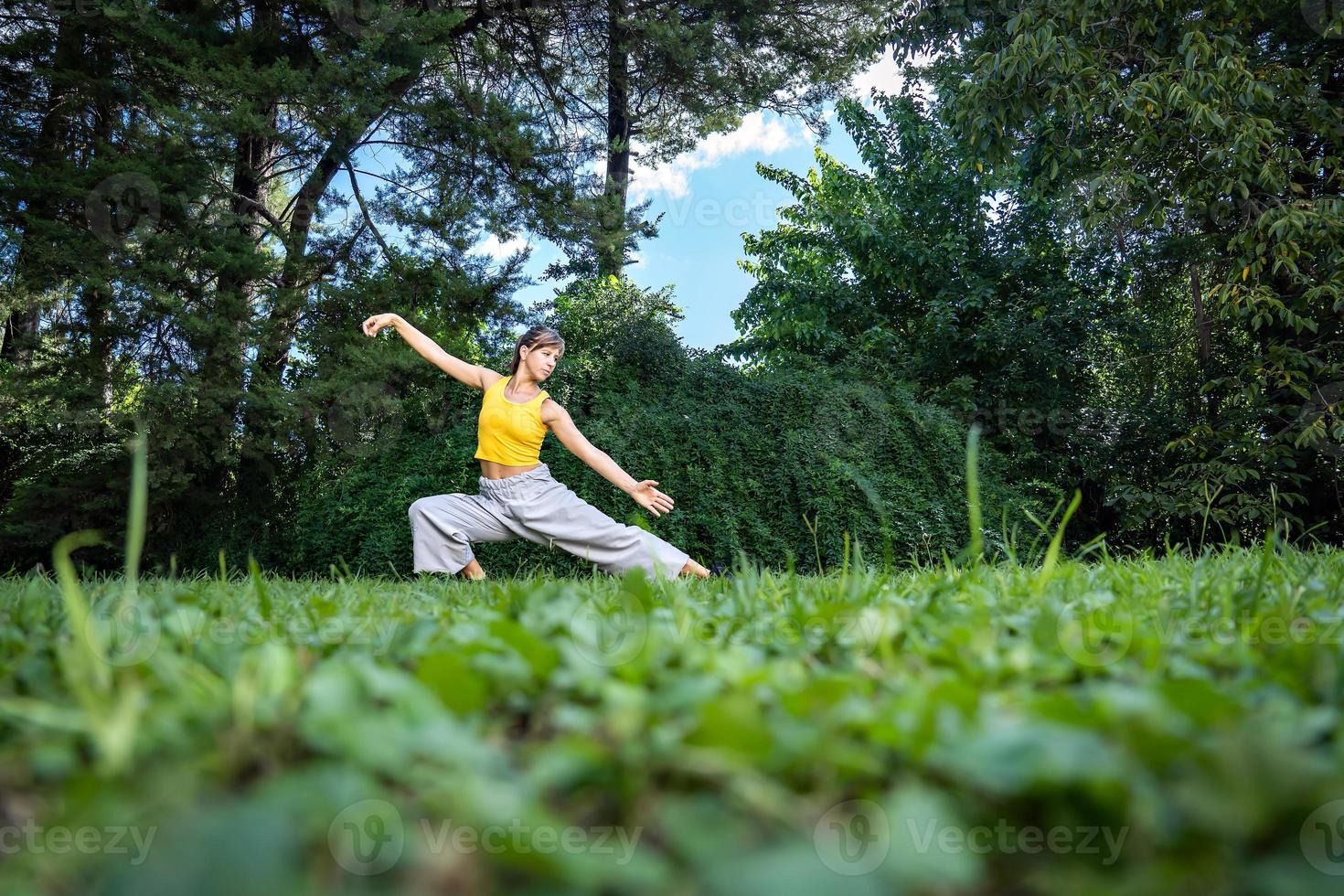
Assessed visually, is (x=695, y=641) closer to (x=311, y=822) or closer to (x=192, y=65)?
(x=311, y=822)

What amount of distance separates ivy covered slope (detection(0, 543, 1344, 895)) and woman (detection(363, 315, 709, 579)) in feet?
12.6

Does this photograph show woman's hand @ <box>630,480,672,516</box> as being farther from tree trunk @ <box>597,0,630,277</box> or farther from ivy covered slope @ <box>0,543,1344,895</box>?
tree trunk @ <box>597,0,630,277</box>

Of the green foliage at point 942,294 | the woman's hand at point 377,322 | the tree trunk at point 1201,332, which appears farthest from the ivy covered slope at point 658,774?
the tree trunk at point 1201,332

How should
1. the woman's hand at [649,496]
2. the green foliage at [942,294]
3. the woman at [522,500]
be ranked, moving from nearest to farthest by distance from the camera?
the woman's hand at [649,496] < the woman at [522,500] < the green foliage at [942,294]

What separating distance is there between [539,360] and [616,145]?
20.1 ft

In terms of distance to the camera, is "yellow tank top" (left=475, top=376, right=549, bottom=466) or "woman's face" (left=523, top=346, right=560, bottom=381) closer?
"yellow tank top" (left=475, top=376, right=549, bottom=466)

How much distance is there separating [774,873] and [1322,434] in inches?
306

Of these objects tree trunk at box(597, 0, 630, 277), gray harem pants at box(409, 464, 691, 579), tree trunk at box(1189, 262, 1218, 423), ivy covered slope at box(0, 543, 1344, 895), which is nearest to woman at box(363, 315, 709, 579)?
gray harem pants at box(409, 464, 691, 579)

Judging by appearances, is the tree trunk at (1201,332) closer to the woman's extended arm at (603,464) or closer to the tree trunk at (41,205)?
the woman's extended arm at (603,464)

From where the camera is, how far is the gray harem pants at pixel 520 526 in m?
4.73

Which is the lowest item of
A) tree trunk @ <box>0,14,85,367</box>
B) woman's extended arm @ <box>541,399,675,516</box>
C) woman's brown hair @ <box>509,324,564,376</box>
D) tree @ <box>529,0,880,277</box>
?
woman's extended arm @ <box>541,399,675,516</box>

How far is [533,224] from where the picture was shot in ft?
28.6

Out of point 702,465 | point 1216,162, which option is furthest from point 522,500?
point 1216,162

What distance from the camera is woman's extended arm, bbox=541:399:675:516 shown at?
14.4ft
